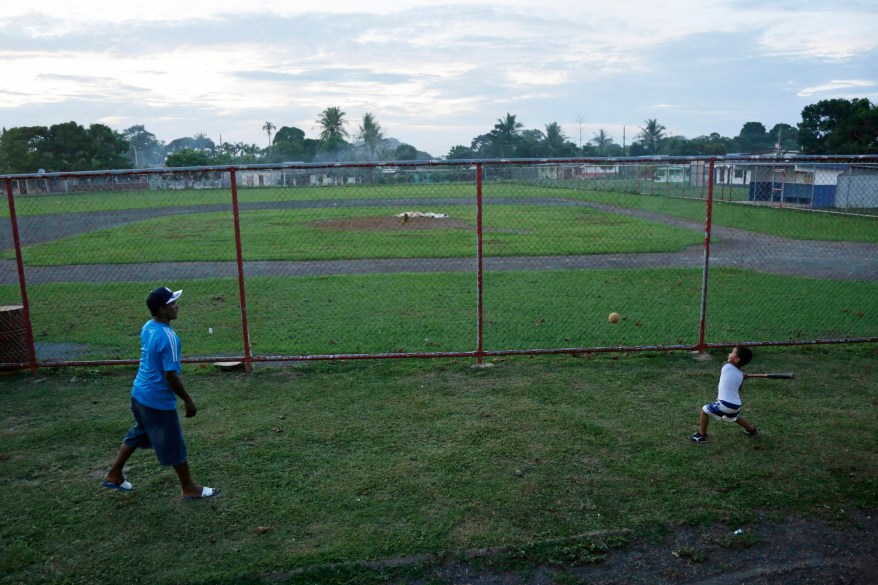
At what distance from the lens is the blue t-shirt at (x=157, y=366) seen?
4.66 metres

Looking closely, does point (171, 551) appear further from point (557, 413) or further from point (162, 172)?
point (162, 172)

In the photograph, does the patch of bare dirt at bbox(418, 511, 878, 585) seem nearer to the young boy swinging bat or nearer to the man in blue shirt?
the young boy swinging bat

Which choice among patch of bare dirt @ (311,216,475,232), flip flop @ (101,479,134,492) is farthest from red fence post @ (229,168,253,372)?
patch of bare dirt @ (311,216,475,232)

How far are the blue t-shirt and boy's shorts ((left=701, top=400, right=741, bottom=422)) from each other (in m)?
4.33

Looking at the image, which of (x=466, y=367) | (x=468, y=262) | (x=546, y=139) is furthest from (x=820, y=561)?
(x=546, y=139)

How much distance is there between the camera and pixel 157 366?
4.70 meters

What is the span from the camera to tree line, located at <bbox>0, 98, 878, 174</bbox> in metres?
36.9

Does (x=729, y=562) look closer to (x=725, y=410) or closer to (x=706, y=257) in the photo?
(x=725, y=410)

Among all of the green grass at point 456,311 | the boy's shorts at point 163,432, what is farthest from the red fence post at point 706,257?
the boy's shorts at point 163,432

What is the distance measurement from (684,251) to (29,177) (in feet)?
48.8

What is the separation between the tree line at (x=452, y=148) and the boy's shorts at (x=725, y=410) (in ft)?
54.3

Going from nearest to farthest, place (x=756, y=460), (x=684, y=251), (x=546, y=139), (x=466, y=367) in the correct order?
(x=756, y=460) → (x=466, y=367) → (x=684, y=251) → (x=546, y=139)

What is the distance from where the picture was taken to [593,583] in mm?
3838

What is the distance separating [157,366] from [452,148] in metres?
82.6
